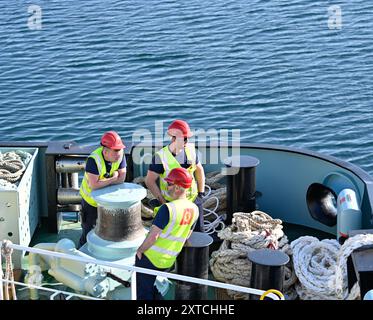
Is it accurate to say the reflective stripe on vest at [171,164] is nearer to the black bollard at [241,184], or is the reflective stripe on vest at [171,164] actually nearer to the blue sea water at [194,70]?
the black bollard at [241,184]

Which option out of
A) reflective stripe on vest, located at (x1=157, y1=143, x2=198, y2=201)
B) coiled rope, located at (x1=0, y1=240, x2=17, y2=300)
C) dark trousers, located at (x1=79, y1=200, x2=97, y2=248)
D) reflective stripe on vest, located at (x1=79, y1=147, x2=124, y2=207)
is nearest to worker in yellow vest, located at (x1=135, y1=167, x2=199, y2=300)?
reflective stripe on vest, located at (x1=157, y1=143, x2=198, y2=201)

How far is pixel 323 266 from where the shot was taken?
26.0ft

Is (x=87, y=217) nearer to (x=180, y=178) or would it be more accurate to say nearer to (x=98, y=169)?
(x=98, y=169)

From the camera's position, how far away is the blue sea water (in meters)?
18.6

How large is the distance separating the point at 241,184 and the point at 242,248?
40.5 inches

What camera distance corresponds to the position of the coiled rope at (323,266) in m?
7.28

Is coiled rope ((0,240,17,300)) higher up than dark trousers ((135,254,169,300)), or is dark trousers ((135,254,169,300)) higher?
coiled rope ((0,240,17,300))

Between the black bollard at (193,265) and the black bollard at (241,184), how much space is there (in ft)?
5.32

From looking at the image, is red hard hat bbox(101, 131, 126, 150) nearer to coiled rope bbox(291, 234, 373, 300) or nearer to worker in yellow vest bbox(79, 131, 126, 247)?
worker in yellow vest bbox(79, 131, 126, 247)

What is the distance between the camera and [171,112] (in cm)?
1927

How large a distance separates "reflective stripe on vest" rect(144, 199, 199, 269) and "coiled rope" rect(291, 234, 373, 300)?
125cm

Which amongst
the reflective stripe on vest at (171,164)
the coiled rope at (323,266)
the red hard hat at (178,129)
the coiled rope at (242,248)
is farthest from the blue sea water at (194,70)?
the red hard hat at (178,129)
